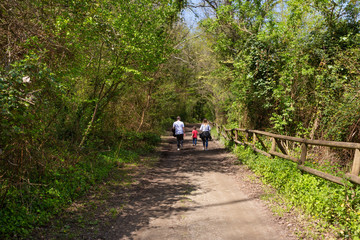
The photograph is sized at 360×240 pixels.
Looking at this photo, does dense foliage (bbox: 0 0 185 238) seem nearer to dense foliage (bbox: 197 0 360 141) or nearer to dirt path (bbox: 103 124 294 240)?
dirt path (bbox: 103 124 294 240)

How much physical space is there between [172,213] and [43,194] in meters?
2.74

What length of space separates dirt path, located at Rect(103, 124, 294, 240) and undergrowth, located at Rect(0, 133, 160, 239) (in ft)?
4.47

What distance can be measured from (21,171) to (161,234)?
294 centimetres

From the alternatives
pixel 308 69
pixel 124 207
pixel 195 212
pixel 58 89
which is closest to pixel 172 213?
pixel 195 212

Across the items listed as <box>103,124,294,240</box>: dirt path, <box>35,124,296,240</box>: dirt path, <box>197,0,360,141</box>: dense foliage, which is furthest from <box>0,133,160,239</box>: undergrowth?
<box>197,0,360,141</box>: dense foliage

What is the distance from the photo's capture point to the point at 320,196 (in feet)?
15.3

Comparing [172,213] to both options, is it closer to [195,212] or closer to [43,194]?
[195,212]

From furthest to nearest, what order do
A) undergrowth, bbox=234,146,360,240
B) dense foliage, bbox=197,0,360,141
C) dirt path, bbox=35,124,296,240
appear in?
dense foliage, bbox=197,0,360,141
dirt path, bbox=35,124,296,240
undergrowth, bbox=234,146,360,240

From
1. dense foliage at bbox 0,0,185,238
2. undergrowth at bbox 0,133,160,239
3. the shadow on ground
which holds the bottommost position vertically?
the shadow on ground

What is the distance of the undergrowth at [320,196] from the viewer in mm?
3916

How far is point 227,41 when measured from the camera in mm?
13734

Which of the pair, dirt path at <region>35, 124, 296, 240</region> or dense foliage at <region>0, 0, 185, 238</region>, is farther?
dirt path at <region>35, 124, 296, 240</region>

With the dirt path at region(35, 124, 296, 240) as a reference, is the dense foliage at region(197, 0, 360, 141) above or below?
above

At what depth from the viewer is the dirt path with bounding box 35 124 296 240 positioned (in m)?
4.32
